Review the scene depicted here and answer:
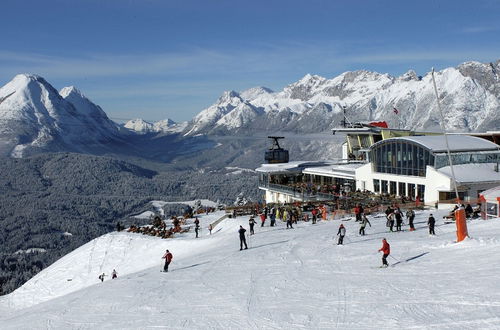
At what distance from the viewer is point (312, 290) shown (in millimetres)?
21406

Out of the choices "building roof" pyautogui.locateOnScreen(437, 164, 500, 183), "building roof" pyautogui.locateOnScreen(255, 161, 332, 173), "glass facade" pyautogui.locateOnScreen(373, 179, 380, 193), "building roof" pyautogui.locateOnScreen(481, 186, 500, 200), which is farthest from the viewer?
"building roof" pyautogui.locateOnScreen(255, 161, 332, 173)

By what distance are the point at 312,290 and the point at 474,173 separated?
3006 cm

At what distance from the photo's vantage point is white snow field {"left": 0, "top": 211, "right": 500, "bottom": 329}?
17672 mm

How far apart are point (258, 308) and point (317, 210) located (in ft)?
78.0

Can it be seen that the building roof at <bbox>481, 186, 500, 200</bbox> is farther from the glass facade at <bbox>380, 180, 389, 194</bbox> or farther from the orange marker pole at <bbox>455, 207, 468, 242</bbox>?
the glass facade at <bbox>380, 180, 389, 194</bbox>

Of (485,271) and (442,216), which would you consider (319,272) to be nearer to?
(485,271)

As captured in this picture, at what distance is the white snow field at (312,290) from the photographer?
17.7m

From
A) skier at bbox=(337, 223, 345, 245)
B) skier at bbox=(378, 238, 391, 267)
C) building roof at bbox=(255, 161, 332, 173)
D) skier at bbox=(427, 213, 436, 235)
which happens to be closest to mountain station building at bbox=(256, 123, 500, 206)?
building roof at bbox=(255, 161, 332, 173)

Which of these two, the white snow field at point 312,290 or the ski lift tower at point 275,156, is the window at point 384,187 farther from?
the ski lift tower at point 275,156

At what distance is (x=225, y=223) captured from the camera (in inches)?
1860

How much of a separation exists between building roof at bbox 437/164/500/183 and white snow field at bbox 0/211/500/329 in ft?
43.2

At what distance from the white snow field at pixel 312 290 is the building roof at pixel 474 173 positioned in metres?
13.2

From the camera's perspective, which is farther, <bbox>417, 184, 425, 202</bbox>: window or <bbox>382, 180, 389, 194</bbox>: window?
<bbox>382, 180, 389, 194</bbox>: window

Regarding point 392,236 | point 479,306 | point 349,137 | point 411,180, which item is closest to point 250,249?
point 392,236
